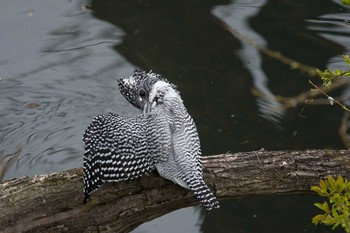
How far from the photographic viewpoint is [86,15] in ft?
19.6

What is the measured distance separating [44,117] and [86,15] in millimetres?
1195

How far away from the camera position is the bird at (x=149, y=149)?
319 cm

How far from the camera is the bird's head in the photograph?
11.2ft

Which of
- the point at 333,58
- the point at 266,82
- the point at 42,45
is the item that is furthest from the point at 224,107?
the point at 42,45

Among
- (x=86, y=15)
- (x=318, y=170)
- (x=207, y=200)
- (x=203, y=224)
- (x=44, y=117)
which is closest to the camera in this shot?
(x=207, y=200)

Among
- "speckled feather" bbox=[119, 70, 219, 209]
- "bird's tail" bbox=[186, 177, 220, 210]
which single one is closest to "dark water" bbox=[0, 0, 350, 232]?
"speckled feather" bbox=[119, 70, 219, 209]

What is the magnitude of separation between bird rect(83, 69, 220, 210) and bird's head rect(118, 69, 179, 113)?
3cm

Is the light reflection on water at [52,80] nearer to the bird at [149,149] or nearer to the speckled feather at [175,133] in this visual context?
the speckled feather at [175,133]

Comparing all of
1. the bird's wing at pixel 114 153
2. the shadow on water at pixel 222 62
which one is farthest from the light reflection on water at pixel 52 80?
the bird's wing at pixel 114 153

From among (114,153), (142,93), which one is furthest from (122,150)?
(142,93)

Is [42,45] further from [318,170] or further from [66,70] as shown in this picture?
[318,170]

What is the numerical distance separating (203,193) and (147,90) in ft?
1.95

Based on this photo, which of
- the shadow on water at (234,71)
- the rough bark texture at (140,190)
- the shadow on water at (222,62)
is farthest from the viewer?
the shadow on water at (222,62)

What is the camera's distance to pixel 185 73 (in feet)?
17.9
